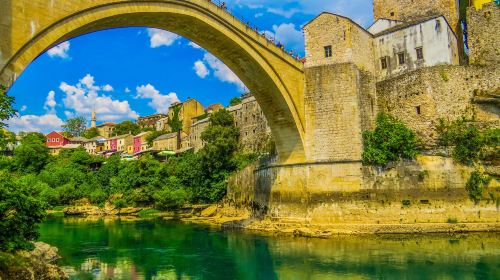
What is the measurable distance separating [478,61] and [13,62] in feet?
62.1

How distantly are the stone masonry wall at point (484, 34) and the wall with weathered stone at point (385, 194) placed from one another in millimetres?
6220

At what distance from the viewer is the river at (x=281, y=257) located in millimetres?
11727

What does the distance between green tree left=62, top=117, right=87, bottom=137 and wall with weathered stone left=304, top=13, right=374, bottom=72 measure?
74.8m

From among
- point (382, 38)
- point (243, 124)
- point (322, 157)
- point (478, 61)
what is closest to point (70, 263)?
point (322, 157)

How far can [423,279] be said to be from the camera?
1083cm

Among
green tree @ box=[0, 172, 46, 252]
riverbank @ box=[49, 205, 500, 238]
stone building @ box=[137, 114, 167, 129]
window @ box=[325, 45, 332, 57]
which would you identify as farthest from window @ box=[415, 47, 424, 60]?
stone building @ box=[137, 114, 167, 129]

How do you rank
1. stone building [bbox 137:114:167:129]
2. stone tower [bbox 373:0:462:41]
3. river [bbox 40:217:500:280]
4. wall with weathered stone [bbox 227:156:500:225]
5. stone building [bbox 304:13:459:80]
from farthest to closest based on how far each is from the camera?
stone building [bbox 137:114:167:129] < stone tower [bbox 373:0:462:41] < stone building [bbox 304:13:459:80] < wall with weathered stone [bbox 227:156:500:225] < river [bbox 40:217:500:280]

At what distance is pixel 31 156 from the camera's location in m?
44.5

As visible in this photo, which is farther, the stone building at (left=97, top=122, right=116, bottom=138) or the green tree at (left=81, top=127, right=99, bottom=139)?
the green tree at (left=81, top=127, right=99, bottom=139)

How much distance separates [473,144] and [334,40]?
7010 millimetres

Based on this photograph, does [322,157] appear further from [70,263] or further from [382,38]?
[70,263]

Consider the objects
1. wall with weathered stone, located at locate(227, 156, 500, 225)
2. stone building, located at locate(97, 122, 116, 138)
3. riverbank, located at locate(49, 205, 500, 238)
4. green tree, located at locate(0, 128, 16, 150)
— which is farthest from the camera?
stone building, located at locate(97, 122, 116, 138)

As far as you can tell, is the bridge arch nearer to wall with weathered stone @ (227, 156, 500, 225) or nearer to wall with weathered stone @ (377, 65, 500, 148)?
wall with weathered stone @ (227, 156, 500, 225)

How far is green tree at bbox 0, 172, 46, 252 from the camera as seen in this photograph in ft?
28.3
